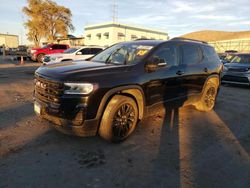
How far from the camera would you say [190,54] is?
17.3 feet

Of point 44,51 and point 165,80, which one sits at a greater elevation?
point 44,51

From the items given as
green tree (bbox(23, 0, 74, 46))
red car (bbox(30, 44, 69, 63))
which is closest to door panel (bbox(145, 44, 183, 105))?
red car (bbox(30, 44, 69, 63))

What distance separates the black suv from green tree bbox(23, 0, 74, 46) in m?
39.0

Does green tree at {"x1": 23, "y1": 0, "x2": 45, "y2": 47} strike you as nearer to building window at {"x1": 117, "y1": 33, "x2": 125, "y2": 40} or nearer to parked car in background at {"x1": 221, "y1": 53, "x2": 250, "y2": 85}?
building window at {"x1": 117, "y1": 33, "x2": 125, "y2": 40}

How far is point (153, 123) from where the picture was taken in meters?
5.01

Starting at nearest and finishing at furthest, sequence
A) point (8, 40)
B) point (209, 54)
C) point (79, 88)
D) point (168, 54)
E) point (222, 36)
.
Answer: point (79, 88) < point (168, 54) < point (209, 54) < point (8, 40) < point (222, 36)

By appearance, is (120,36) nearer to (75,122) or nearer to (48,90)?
(48,90)

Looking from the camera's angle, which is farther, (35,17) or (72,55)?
(35,17)

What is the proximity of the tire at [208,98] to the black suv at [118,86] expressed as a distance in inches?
19.2

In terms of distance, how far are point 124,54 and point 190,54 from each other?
1678 mm

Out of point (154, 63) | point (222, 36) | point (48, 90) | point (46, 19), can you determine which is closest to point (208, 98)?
point (154, 63)

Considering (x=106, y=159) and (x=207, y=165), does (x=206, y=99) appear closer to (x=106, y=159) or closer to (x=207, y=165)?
(x=207, y=165)

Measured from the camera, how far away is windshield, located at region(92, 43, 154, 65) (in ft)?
14.3

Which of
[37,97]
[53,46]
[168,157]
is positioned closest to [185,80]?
[168,157]
